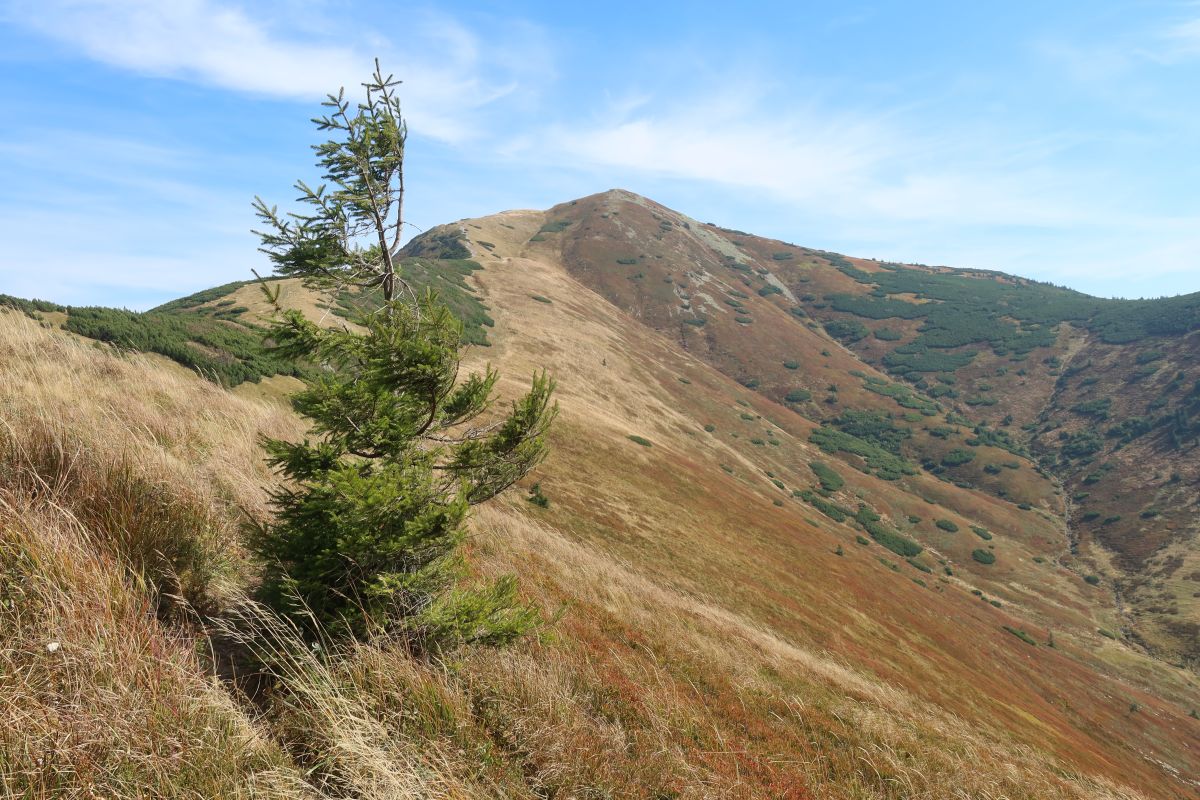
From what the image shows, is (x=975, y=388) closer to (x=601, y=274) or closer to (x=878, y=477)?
(x=878, y=477)

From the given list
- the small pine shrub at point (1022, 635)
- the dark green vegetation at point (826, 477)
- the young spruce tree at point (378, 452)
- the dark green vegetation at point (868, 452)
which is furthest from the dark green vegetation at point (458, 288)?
the small pine shrub at point (1022, 635)

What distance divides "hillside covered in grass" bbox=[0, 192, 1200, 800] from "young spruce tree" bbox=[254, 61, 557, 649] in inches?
18.8

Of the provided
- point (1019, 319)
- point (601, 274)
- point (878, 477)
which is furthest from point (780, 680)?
point (1019, 319)

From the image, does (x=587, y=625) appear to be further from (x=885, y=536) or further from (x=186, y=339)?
(x=885, y=536)

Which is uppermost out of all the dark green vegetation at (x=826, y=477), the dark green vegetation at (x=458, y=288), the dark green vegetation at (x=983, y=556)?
the dark green vegetation at (x=458, y=288)

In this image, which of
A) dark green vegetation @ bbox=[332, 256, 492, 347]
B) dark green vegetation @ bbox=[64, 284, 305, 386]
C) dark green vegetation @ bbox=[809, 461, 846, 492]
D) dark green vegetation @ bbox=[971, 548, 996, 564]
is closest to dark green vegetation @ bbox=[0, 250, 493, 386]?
dark green vegetation @ bbox=[64, 284, 305, 386]

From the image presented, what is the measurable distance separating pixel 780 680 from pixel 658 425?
37023 millimetres

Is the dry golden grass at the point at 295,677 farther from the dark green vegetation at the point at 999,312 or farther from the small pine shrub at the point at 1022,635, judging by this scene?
the dark green vegetation at the point at 999,312

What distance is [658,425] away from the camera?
50531mm

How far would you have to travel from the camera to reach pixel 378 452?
6.98 meters

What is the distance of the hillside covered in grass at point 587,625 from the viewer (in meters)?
3.99

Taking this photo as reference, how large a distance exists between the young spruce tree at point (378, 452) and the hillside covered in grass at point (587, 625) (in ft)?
1.56

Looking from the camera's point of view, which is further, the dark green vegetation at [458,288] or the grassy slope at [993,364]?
the grassy slope at [993,364]

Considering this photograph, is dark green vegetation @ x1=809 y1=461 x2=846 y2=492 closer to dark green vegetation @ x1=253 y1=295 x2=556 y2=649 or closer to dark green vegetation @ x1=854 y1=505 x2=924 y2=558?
dark green vegetation @ x1=854 y1=505 x2=924 y2=558
